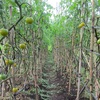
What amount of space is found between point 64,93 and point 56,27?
2.60 metres

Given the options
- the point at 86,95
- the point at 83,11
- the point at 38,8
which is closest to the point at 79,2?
the point at 83,11

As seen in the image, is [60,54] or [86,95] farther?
[60,54]

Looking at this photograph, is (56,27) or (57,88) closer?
(57,88)

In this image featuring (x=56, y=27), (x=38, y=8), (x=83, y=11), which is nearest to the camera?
(x=83, y=11)

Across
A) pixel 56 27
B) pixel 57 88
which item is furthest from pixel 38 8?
pixel 56 27

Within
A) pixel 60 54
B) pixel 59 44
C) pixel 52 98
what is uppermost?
pixel 59 44

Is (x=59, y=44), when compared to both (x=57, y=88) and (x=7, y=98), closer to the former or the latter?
(x=57, y=88)

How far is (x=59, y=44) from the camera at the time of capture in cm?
782

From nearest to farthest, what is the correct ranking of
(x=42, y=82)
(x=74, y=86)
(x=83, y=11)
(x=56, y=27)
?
(x=83, y=11), (x=74, y=86), (x=42, y=82), (x=56, y=27)

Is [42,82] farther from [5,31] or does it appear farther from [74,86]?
[5,31]

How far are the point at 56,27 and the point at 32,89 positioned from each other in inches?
104

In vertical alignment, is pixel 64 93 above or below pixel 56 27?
below

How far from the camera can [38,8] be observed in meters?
3.04

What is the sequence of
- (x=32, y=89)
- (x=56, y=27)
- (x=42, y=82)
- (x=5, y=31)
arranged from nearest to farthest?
(x=5, y=31) < (x=32, y=89) < (x=42, y=82) < (x=56, y=27)
